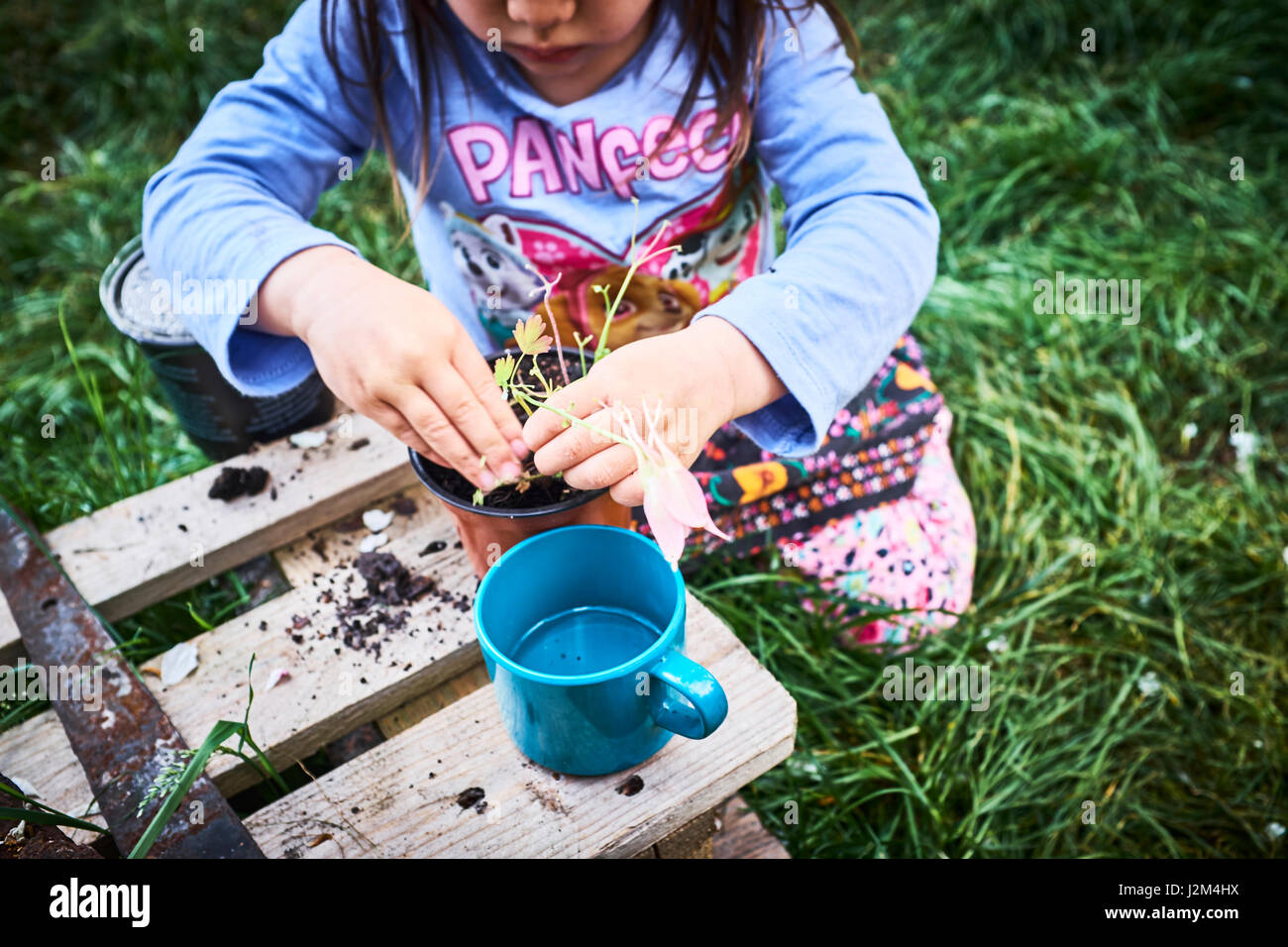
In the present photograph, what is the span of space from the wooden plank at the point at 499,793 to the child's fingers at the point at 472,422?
0.31m

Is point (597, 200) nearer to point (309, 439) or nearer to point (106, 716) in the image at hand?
point (309, 439)

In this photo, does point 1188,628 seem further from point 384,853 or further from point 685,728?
point 384,853

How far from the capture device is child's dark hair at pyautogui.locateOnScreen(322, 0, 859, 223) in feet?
4.39

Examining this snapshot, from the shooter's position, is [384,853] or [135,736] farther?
[135,736]

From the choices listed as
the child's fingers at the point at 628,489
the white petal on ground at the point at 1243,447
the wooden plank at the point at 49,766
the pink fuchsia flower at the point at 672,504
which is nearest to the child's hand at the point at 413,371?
the child's fingers at the point at 628,489

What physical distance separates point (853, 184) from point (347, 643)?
0.93 m

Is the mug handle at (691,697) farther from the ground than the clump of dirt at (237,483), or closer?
closer

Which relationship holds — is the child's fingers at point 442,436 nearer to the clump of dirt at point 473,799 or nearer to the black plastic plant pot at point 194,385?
the clump of dirt at point 473,799

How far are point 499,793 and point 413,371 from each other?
471 mm

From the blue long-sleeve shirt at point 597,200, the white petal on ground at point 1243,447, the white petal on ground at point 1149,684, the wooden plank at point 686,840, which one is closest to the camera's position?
the wooden plank at point 686,840

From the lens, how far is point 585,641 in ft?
3.47

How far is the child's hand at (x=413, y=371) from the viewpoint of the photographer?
100 centimetres

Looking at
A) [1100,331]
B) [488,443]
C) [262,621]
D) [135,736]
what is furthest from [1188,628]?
[135,736]

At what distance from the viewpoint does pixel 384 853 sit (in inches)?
38.6
